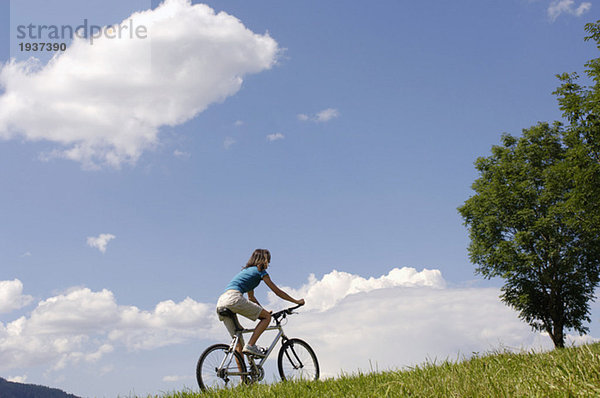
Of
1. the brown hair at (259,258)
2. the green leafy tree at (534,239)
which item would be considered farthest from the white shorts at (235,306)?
the green leafy tree at (534,239)

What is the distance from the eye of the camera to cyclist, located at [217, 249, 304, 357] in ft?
30.2

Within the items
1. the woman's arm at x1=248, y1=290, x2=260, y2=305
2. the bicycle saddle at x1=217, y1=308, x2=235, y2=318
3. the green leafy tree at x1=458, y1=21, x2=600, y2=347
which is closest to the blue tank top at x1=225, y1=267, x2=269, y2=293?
the woman's arm at x1=248, y1=290, x2=260, y2=305

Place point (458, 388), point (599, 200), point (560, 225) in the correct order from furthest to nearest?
point (560, 225) → point (599, 200) → point (458, 388)

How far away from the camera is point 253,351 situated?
9.25 m

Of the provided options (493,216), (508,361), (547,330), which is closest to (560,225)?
(493,216)

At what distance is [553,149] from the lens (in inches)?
1145

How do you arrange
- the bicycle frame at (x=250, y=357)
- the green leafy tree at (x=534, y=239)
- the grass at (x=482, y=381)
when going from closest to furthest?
1. the grass at (x=482, y=381)
2. the bicycle frame at (x=250, y=357)
3. the green leafy tree at (x=534, y=239)

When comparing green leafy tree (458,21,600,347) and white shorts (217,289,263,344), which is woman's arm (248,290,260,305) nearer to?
white shorts (217,289,263,344)

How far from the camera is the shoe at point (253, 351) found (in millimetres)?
9183

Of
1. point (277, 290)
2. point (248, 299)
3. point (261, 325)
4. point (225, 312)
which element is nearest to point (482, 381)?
point (277, 290)

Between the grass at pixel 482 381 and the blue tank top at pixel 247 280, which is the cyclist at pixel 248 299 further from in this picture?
the grass at pixel 482 381

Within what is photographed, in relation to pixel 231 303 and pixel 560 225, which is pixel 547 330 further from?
pixel 231 303

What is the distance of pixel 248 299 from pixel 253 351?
931 mm

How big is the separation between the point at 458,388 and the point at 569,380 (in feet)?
3.45
